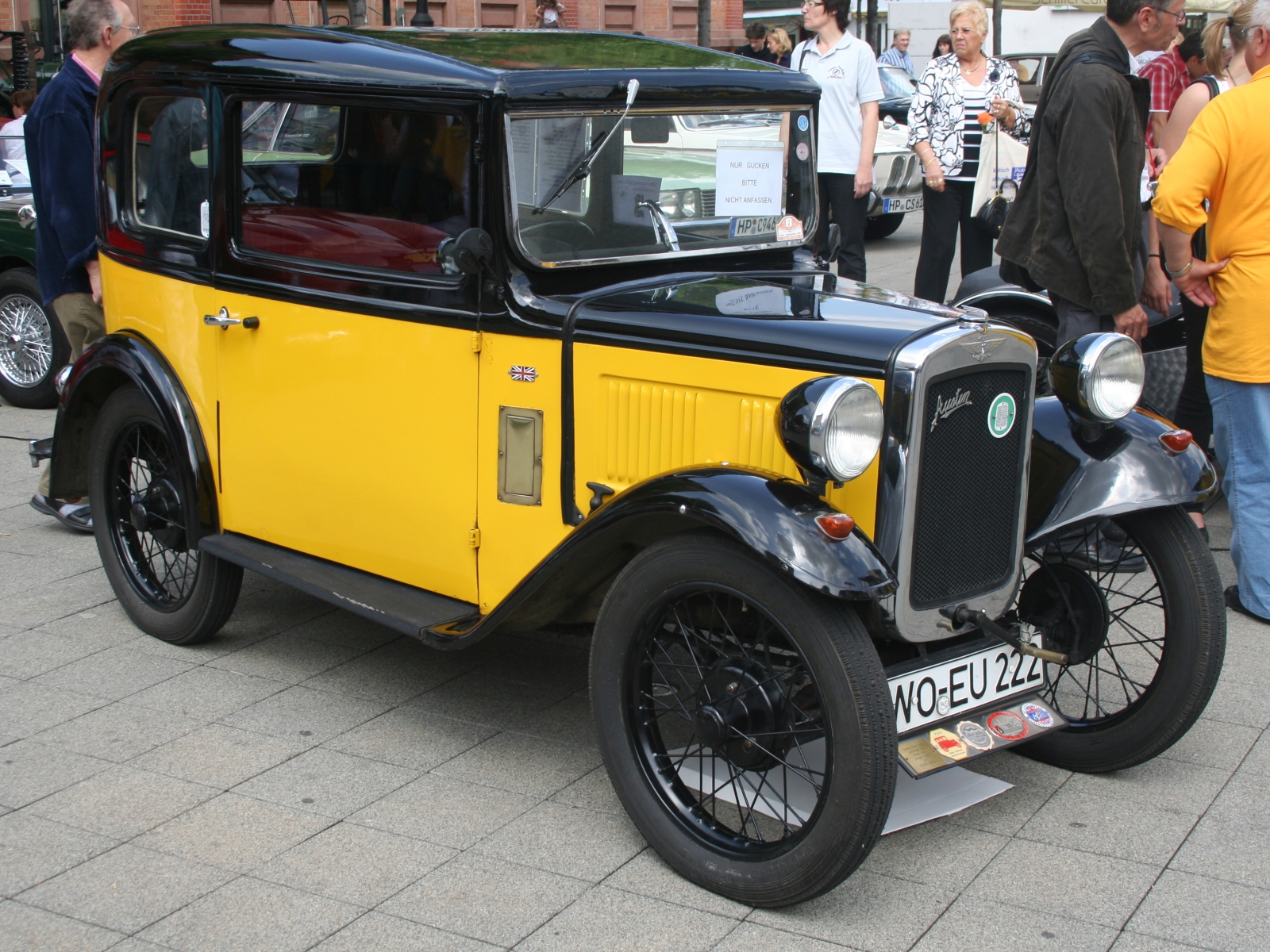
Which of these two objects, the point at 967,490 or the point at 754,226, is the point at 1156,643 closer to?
the point at 967,490

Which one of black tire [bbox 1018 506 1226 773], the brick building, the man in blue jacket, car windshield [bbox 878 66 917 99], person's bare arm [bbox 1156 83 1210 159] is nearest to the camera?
black tire [bbox 1018 506 1226 773]

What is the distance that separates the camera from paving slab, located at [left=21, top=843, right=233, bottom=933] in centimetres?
283

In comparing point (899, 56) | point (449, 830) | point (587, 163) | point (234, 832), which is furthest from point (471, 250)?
point (899, 56)

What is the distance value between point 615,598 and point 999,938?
111cm

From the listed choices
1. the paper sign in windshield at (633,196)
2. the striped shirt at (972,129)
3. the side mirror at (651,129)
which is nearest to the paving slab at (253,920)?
the paper sign in windshield at (633,196)

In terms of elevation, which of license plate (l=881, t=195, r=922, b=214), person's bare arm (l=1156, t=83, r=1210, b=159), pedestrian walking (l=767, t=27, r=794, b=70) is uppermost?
pedestrian walking (l=767, t=27, r=794, b=70)

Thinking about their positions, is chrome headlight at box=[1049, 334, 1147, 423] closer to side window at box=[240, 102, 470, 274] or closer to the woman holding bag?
side window at box=[240, 102, 470, 274]

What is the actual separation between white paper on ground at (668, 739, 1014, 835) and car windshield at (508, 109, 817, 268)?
138cm

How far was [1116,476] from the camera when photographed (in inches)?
129

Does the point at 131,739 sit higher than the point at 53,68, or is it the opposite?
the point at 53,68

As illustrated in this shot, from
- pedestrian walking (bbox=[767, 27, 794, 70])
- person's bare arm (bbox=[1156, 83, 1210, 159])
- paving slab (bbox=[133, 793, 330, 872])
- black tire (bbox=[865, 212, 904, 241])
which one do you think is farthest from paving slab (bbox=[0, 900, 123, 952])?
pedestrian walking (bbox=[767, 27, 794, 70])

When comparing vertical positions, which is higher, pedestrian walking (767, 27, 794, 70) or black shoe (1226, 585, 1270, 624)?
pedestrian walking (767, 27, 794, 70)

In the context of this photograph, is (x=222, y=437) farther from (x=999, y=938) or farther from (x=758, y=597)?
(x=999, y=938)

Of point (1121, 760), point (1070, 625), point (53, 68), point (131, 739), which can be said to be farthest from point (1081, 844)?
point (53, 68)
